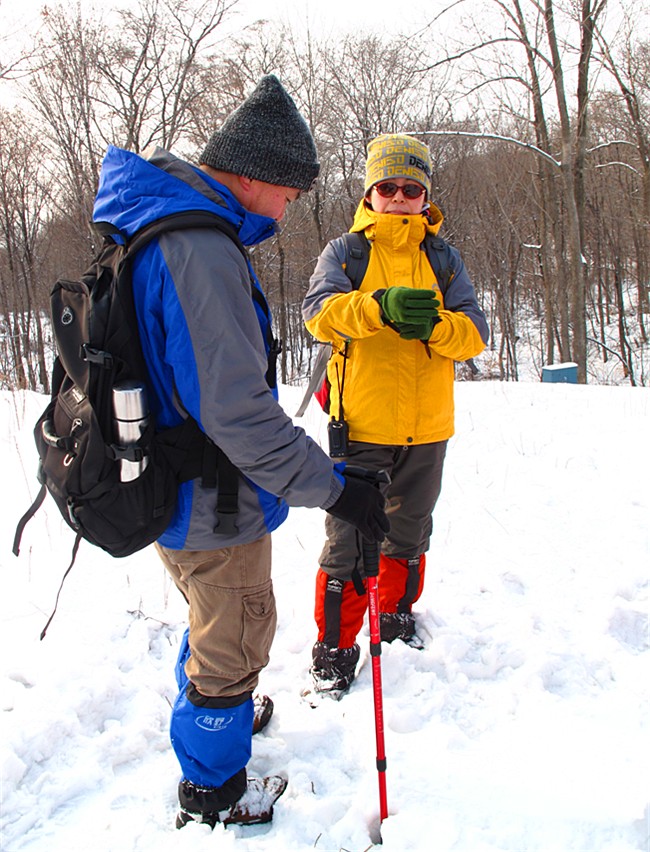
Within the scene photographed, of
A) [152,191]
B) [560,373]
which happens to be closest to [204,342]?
[152,191]

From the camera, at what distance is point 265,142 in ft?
→ 5.33

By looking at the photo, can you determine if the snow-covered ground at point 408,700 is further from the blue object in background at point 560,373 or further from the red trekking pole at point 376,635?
the blue object in background at point 560,373

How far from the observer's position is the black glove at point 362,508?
1.75 metres

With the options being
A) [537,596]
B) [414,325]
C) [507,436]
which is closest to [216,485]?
[414,325]

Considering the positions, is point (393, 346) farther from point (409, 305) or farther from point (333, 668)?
point (333, 668)

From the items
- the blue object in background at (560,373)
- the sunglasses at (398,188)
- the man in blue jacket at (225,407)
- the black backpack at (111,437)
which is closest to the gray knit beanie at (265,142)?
the man in blue jacket at (225,407)

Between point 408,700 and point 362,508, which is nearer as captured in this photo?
point 362,508

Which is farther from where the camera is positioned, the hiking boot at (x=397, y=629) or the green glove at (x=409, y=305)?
the hiking boot at (x=397, y=629)

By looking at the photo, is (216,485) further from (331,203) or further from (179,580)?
(331,203)

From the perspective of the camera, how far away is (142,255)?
4.91 ft

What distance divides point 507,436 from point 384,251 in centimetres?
299

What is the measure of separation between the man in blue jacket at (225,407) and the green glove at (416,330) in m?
0.73

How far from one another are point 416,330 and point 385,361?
241 millimetres

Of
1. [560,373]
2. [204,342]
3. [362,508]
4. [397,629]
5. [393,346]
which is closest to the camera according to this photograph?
[204,342]
